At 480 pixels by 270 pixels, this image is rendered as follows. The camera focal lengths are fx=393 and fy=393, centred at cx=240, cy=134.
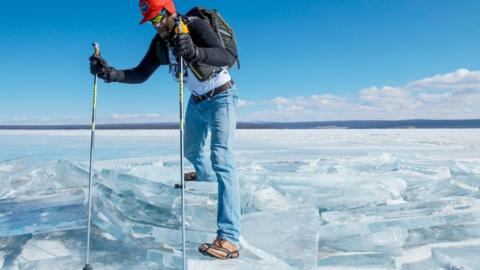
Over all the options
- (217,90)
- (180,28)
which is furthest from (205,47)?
(217,90)

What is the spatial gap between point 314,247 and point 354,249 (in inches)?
19.4

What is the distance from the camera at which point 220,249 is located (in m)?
2.28

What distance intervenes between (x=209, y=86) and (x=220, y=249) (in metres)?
1.03

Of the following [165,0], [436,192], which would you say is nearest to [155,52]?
[165,0]

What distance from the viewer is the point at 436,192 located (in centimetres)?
424

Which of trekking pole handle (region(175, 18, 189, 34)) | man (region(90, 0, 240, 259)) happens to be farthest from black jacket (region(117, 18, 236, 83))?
trekking pole handle (region(175, 18, 189, 34))

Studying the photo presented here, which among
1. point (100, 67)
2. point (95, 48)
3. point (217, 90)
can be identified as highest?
point (95, 48)

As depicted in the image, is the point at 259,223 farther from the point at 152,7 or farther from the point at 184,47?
the point at 152,7

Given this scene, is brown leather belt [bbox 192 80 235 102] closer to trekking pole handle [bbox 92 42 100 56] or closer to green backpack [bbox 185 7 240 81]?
green backpack [bbox 185 7 240 81]

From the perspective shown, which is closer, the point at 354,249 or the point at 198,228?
the point at 354,249

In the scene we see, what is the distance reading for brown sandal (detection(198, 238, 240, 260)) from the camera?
2258mm

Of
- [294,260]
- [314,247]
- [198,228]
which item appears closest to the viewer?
[294,260]

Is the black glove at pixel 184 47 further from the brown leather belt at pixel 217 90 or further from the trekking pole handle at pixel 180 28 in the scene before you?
the brown leather belt at pixel 217 90

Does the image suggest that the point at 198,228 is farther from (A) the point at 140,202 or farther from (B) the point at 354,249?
(B) the point at 354,249
